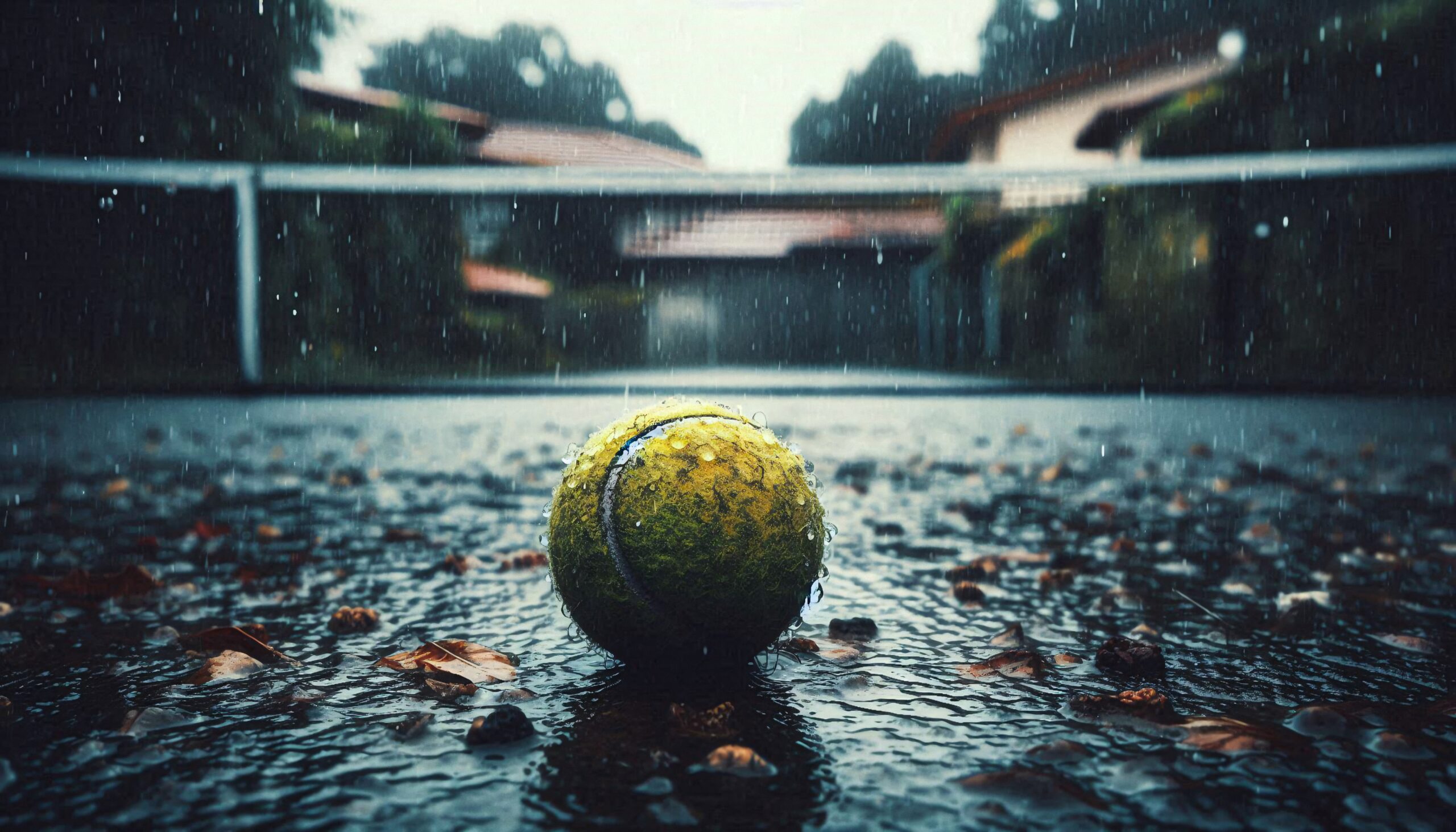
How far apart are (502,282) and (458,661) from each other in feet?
69.6

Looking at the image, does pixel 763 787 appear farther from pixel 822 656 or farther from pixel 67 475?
pixel 67 475

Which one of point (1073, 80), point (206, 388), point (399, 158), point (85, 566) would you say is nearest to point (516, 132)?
point (399, 158)

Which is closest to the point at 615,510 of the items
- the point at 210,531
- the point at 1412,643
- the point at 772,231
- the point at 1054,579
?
the point at 1054,579

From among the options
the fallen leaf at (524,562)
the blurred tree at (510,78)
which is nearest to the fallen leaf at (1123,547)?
the fallen leaf at (524,562)

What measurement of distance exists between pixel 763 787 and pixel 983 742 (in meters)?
0.45

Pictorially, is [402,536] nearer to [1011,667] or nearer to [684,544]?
[684,544]

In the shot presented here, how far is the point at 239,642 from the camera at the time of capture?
232cm

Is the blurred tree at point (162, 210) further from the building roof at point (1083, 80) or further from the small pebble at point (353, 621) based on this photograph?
the building roof at point (1083, 80)

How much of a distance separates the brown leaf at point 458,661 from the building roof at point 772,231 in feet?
76.2

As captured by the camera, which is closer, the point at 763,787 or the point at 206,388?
the point at 763,787

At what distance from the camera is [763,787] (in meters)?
1.58

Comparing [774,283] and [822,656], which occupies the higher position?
[774,283]

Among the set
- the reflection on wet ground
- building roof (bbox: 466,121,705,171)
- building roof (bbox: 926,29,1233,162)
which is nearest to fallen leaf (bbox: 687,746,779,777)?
the reflection on wet ground

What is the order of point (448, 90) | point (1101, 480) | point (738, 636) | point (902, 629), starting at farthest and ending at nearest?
point (448, 90) < point (1101, 480) < point (902, 629) < point (738, 636)
